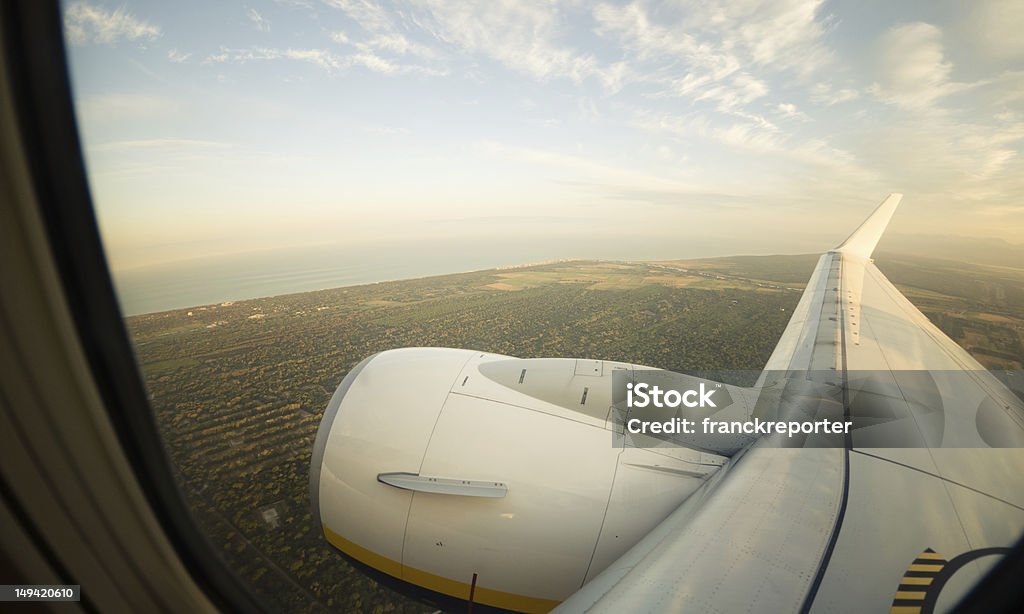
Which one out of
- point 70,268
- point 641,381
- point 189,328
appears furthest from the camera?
point 189,328

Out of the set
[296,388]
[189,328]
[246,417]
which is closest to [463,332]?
[296,388]

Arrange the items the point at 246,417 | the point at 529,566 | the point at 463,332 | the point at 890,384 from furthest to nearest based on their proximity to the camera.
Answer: the point at 463,332 < the point at 246,417 < the point at 890,384 < the point at 529,566

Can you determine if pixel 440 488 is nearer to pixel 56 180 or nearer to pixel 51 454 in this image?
pixel 51 454

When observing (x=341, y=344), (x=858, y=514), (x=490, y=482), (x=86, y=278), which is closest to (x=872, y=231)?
(x=858, y=514)

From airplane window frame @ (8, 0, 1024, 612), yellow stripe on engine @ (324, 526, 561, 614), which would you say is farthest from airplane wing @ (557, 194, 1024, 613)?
yellow stripe on engine @ (324, 526, 561, 614)

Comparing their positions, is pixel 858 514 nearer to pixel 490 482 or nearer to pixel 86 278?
pixel 490 482

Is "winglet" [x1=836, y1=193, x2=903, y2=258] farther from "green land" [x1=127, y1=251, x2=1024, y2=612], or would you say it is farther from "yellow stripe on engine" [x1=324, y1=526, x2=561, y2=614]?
"yellow stripe on engine" [x1=324, y1=526, x2=561, y2=614]

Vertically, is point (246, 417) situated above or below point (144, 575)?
below
